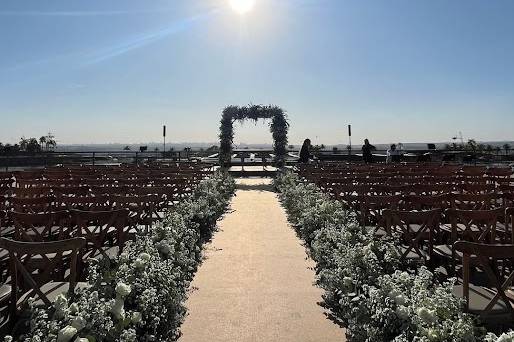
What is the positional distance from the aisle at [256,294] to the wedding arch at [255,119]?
14822mm

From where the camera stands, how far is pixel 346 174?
450 inches

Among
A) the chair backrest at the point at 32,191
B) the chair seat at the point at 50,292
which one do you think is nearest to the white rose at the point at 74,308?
the chair seat at the point at 50,292

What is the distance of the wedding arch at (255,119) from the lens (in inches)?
915

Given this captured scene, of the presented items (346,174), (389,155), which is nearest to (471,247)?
(346,174)

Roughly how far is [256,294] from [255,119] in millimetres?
19538

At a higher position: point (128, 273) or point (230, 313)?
point (128, 273)

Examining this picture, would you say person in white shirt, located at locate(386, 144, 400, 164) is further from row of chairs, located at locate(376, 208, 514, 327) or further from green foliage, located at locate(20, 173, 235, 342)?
green foliage, located at locate(20, 173, 235, 342)

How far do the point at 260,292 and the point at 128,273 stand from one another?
1.94m

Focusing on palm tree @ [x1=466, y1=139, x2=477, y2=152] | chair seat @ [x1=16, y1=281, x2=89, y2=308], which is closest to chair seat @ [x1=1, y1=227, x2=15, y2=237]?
chair seat @ [x1=16, y1=281, x2=89, y2=308]

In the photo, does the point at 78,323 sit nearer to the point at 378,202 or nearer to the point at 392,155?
the point at 378,202

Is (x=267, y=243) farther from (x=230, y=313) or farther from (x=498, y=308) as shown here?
(x=498, y=308)

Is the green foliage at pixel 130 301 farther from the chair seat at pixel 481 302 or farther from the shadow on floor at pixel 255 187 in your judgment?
the shadow on floor at pixel 255 187

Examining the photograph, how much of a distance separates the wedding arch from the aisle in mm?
14822

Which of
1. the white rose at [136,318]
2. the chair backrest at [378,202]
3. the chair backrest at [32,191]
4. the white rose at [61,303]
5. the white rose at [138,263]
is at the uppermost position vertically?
the chair backrest at [32,191]
